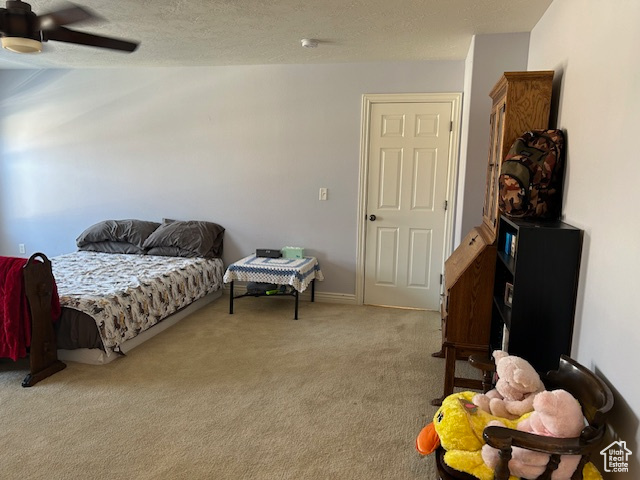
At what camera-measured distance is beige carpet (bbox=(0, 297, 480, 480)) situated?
76.7 inches

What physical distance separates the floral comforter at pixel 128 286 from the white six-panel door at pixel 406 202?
1715 mm

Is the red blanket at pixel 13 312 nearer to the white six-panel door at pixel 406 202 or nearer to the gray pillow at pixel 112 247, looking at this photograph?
the gray pillow at pixel 112 247

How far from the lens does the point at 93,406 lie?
243 cm

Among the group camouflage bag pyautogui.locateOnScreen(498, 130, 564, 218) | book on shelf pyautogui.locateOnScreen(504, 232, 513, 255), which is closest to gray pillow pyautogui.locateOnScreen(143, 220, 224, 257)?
book on shelf pyautogui.locateOnScreen(504, 232, 513, 255)

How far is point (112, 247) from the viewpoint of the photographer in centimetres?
457

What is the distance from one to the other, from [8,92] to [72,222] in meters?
1.65

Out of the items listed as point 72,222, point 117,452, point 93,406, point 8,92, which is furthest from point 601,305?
point 8,92

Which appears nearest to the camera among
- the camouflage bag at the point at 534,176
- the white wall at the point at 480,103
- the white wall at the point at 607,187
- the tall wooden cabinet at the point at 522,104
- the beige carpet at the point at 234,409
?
the white wall at the point at 607,187

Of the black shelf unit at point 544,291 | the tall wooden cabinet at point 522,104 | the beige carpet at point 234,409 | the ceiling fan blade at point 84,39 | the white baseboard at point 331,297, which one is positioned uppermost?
the ceiling fan blade at point 84,39

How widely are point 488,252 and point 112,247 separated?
3848 mm

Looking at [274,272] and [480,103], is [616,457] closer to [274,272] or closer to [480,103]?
[480,103]

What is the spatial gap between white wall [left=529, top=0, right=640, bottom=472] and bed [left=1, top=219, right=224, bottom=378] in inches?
112

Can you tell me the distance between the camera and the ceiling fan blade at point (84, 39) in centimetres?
232

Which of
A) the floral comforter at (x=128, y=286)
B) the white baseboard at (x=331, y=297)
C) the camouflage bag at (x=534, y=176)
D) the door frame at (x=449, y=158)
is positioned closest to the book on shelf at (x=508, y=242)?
the camouflage bag at (x=534, y=176)
